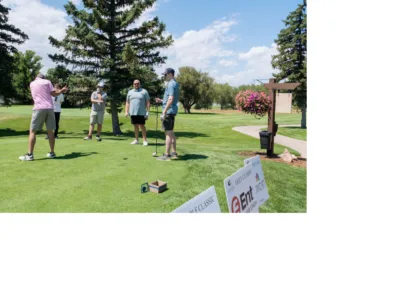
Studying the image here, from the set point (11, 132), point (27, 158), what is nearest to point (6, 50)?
point (11, 132)

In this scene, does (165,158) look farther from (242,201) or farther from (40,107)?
(242,201)

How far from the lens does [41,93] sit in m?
3.83

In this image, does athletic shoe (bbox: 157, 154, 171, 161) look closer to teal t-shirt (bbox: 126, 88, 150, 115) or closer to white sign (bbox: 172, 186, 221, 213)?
teal t-shirt (bbox: 126, 88, 150, 115)

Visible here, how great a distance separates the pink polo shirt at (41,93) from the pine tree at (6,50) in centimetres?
605

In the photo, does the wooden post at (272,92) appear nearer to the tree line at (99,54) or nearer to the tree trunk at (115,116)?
the tree line at (99,54)

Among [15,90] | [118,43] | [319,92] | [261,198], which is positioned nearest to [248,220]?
[261,198]

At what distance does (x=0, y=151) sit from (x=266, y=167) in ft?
14.0

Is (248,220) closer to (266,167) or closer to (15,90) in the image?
(266,167)

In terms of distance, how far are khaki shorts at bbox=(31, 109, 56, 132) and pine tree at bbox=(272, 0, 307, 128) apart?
39.0 feet

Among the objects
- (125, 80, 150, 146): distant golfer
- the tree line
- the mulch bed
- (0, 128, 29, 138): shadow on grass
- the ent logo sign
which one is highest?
the tree line

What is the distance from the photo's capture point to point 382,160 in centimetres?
380

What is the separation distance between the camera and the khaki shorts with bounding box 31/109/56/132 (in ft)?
12.5

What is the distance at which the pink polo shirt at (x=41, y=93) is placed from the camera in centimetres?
379

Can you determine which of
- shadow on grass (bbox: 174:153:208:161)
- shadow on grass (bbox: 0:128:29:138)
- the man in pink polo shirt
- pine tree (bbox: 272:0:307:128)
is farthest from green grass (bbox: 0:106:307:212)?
pine tree (bbox: 272:0:307:128)
